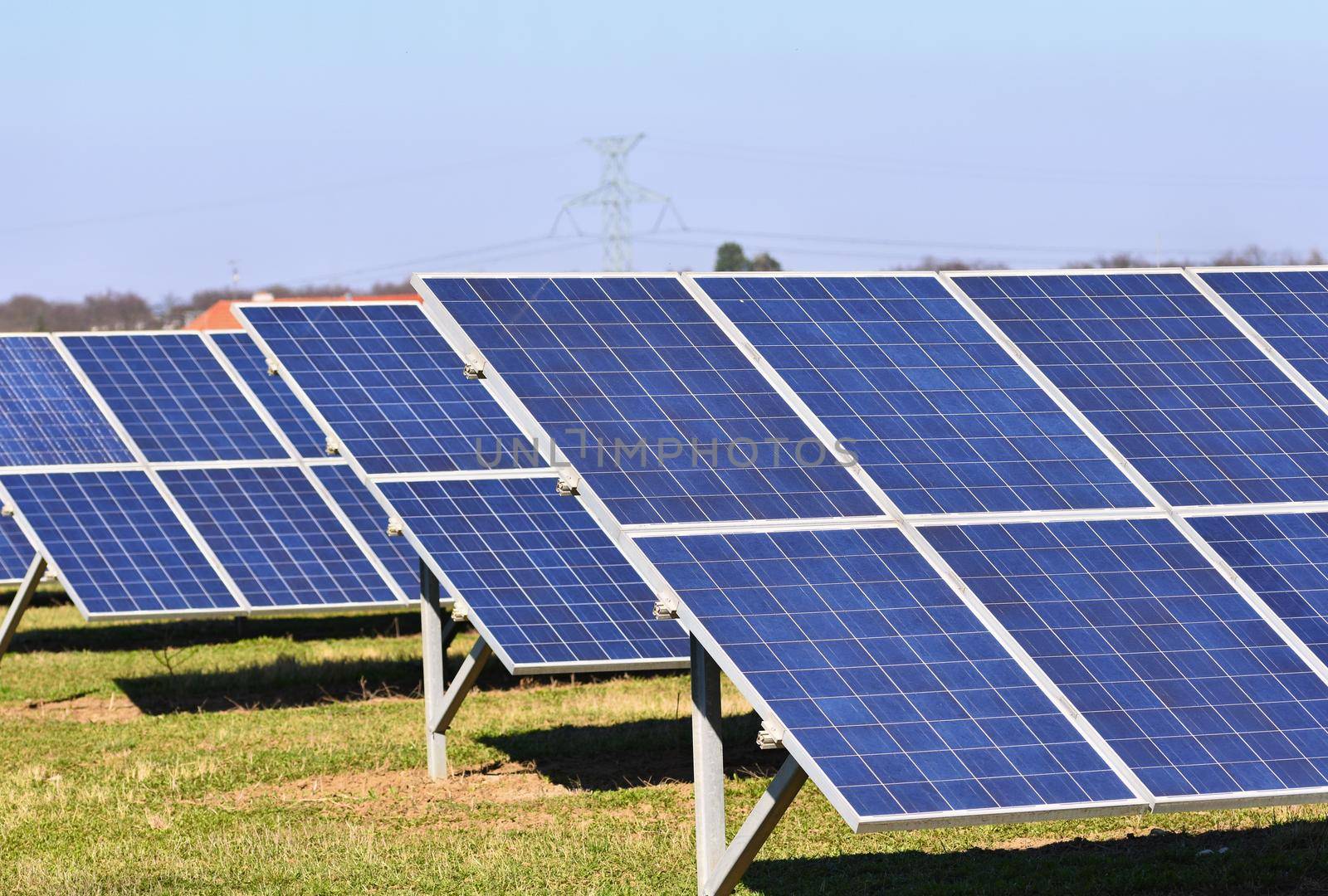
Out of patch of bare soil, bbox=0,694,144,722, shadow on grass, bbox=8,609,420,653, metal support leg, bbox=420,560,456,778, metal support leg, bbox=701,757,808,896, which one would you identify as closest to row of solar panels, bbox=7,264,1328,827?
metal support leg, bbox=701,757,808,896

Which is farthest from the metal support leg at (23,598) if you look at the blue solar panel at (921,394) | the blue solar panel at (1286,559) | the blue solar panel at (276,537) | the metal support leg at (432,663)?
the blue solar panel at (1286,559)

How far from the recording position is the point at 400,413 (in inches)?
820

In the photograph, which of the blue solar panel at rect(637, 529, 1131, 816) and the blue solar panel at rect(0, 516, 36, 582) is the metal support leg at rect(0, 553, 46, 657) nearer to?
the blue solar panel at rect(0, 516, 36, 582)

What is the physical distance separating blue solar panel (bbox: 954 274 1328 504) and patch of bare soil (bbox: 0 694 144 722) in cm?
1568

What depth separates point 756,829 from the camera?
440 inches

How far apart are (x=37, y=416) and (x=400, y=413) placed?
1192cm

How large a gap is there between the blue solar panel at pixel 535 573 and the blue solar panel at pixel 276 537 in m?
6.22

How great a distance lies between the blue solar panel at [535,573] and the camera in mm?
18859

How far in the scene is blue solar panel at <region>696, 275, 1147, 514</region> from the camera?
12578 millimetres

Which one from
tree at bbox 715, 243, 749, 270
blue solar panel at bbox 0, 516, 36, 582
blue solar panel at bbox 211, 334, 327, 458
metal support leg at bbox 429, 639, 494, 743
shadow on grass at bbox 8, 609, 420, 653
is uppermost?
tree at bbox 715, 243, 749, 270

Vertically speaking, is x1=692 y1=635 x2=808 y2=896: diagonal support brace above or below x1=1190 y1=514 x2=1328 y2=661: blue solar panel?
below

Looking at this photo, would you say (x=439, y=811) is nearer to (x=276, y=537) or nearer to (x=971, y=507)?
(x=971, y=507)

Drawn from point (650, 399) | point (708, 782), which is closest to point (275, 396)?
point (650, 399)

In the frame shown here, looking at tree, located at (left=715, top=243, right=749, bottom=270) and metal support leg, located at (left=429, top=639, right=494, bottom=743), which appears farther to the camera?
tree, located at (left=715, top=243, right=749, bottom=270)
